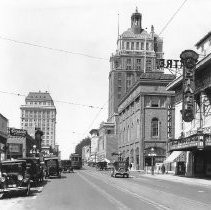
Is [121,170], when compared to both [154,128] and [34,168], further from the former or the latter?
Result: [154,128]

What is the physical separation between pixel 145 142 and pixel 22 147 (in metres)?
28.1

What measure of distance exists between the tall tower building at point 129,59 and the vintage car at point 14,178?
436ft

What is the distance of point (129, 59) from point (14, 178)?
143099mm

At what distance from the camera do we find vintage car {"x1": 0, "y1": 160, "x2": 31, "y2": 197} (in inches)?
926

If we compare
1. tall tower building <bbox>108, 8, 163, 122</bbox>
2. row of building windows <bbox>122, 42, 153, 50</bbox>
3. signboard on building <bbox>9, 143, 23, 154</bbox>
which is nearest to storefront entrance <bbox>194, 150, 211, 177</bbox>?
signboard on building <bbox>9, 143, 23, 154</bbox>

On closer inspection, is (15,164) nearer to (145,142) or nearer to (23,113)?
(145,142)

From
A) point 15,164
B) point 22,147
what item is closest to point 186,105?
point 15,164

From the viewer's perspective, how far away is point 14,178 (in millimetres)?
24594

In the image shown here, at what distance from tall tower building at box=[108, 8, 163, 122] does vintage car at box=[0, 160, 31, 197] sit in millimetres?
132986

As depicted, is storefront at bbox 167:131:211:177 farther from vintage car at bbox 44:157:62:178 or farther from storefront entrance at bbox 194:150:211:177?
vintage car at bbox 44:157:62:178

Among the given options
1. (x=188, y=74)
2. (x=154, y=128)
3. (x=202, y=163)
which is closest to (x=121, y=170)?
(x=202, y=163)

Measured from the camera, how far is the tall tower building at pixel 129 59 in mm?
162000

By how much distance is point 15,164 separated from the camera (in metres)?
26.1

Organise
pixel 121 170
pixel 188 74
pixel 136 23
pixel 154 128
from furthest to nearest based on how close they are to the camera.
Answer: pixel 136 23
pixel 154 128
pixel 121 170
pixel 188 74
